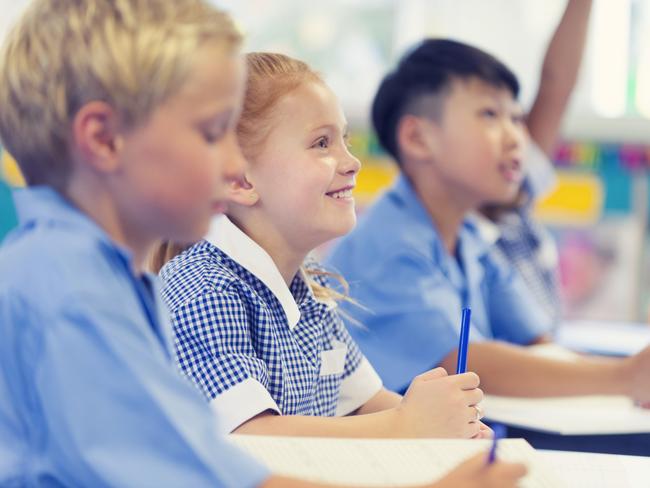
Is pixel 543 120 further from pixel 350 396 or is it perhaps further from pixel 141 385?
pixel 141 385

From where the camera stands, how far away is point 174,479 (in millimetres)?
609

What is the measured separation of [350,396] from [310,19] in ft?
6.74

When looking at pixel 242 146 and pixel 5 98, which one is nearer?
pixel 5 98

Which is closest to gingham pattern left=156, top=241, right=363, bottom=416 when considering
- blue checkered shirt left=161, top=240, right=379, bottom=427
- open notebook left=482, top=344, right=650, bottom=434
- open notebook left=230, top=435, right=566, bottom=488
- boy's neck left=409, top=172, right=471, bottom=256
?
blue checkered shirt left=161, top=240, right=379, bottom=427

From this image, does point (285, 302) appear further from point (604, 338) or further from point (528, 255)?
point (528, 255)

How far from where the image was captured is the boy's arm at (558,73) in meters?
1.84

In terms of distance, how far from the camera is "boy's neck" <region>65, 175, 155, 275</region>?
663 mm

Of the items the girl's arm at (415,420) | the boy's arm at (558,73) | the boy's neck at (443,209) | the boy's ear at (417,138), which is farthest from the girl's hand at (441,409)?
the boy's arm at (558,73)

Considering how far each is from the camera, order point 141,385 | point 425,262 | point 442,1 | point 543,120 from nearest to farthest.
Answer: point 141,385
point 425,262
point 543,120
point 442,1

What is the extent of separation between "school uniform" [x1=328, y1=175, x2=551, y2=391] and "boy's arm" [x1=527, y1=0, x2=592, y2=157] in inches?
14.6

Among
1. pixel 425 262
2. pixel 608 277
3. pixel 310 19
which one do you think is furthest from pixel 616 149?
pixel 425 262

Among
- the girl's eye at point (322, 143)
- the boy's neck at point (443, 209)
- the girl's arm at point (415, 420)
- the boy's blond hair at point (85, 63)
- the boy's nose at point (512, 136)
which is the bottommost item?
the boy's neck at point (443, 209)

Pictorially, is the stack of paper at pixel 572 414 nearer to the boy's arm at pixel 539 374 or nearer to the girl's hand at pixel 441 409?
the boy's arm at pixel 539 374

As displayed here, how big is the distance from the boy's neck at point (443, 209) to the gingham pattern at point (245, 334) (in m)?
0.52
